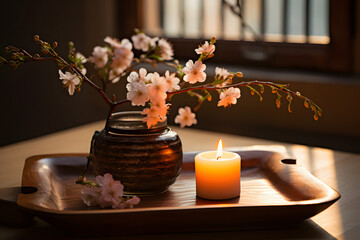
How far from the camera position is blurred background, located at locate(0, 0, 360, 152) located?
6.70 feet

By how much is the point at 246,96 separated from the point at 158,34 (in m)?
0.71

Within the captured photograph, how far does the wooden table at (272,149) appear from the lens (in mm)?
847

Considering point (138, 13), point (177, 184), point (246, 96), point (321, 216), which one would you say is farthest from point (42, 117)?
point (321, 216)

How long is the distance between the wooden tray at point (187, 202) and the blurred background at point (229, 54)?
3.01 feet

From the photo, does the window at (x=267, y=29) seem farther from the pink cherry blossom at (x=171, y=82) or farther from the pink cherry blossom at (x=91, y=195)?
the pink cherry blossom at (x=91, y=195)

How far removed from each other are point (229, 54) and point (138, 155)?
5.26 ft

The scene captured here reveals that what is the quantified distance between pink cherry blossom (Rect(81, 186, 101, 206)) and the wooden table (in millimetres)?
62

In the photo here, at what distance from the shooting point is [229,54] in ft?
8.05

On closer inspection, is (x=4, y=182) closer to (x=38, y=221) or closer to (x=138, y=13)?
(x=38, y=221)

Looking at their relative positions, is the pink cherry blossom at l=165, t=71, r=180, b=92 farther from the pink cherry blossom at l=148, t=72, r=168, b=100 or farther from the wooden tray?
the wooden tray

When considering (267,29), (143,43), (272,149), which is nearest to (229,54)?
(267,29)

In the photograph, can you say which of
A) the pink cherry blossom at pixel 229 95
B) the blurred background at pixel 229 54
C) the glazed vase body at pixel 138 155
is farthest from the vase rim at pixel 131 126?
the blurred background at pixel 229 54

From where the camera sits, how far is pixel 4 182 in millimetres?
1154

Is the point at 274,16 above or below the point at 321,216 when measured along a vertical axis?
above
